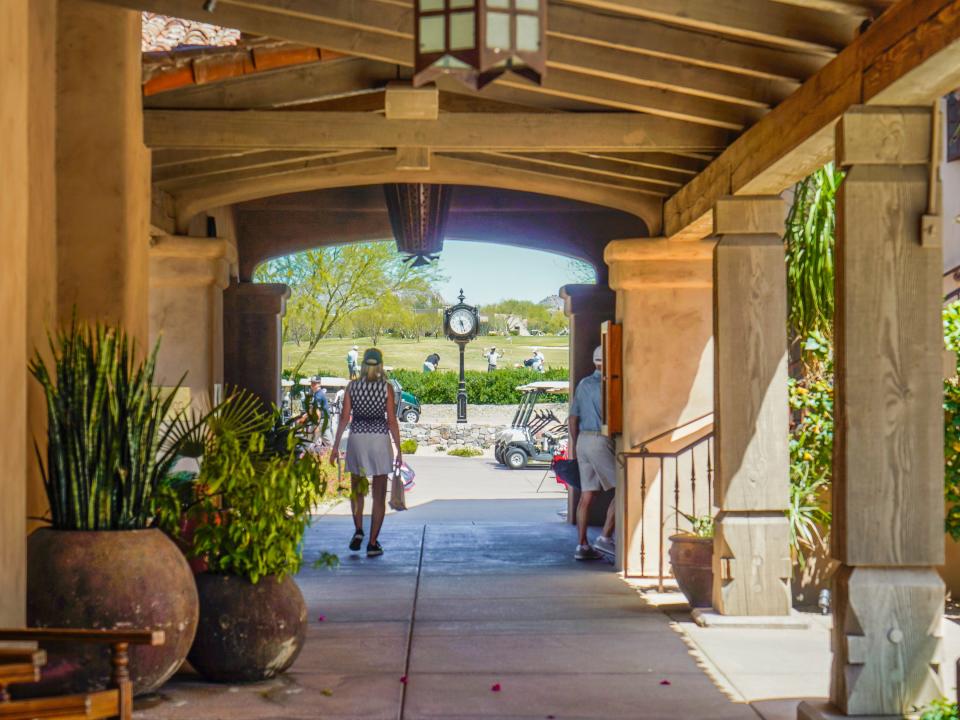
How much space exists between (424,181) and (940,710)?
518 centimetres

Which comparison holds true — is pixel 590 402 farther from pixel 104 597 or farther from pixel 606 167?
pixel 104 597

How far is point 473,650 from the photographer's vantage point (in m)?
6.39

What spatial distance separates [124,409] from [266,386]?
8046 mm

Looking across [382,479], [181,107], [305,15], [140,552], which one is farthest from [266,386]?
[140,552]

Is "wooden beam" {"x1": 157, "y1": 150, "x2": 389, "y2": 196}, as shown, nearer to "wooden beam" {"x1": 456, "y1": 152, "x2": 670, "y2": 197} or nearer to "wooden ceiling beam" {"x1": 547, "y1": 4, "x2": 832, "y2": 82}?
"wooden beam" {"x1": 456, "y1": 152, "x2": 670, "y2": 197}

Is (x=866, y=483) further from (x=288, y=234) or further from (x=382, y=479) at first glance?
(x=288, y=234)

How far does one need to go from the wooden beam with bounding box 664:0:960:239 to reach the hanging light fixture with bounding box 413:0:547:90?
1467 mm

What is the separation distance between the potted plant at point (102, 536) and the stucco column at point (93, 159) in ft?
3.42

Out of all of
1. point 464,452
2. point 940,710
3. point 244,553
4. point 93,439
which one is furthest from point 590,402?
point 464,452

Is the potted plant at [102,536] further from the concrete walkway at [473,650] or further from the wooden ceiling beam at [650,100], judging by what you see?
the wooden ceiling beam at [650,100]

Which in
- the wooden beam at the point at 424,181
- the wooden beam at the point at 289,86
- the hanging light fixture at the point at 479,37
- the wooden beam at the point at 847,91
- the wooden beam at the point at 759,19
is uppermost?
the wooden beam at the point at 289,86

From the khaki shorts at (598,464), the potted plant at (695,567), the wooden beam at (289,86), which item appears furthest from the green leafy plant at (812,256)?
the wooden beam at (289,86)

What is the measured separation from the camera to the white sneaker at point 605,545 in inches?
394

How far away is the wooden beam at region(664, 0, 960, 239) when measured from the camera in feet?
13.9
